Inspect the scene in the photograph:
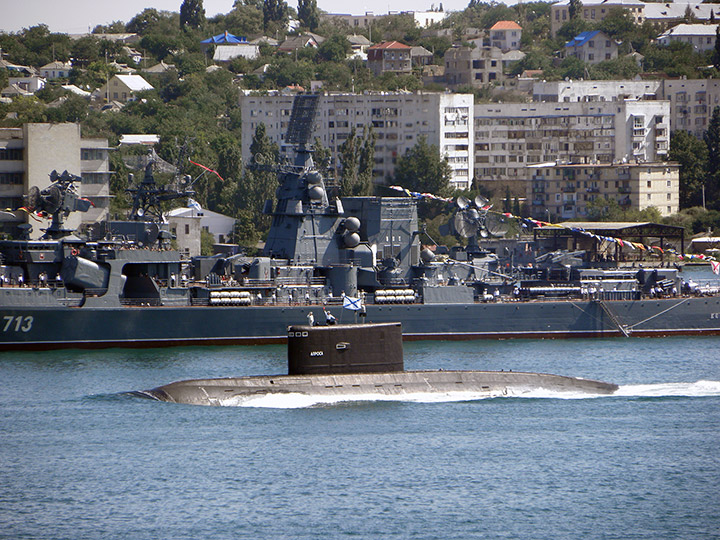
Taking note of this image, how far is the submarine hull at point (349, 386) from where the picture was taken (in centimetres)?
4069

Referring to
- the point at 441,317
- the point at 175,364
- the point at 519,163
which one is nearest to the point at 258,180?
the point at 519,163

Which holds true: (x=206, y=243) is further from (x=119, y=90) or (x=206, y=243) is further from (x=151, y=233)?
(x=119, y=90)

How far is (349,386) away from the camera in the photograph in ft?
134

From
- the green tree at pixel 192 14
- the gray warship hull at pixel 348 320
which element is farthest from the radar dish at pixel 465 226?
the green tree at pixel 192 14

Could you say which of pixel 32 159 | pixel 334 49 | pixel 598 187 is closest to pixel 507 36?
pixel 334 49

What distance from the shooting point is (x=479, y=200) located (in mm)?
66250

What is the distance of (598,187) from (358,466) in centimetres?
8746

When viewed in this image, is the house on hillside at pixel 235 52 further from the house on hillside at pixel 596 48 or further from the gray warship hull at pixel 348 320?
the gray warship hull at pixel 348 320

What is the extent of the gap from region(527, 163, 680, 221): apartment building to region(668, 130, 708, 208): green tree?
6.06 feet

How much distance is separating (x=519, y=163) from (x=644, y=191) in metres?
15.2

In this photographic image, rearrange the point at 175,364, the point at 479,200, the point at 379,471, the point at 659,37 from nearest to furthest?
the point at 379,471
the point at 175,364
the point at 479,200
the point at 659,37

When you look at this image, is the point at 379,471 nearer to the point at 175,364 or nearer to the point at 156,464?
the point at 156,464

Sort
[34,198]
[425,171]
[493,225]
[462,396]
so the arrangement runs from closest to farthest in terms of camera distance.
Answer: [462,396], [34,198], [493,225], [425,171]

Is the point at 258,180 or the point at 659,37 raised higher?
the point at 659,37
